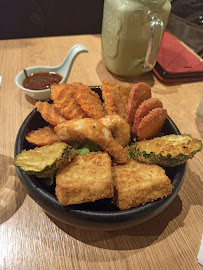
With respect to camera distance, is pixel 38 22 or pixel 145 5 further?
pixel 38 22

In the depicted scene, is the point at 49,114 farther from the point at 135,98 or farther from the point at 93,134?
the point at 135,98

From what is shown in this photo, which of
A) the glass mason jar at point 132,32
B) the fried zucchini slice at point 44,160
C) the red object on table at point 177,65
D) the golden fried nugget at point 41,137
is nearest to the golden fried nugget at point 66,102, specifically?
the golden fried nugget at point 41,137

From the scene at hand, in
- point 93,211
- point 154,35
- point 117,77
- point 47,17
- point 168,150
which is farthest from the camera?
point 47,17

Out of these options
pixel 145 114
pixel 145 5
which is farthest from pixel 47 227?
pixel 145 5

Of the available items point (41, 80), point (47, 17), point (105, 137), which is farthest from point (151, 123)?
point (47, 17)

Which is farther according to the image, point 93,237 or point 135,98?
point 135,98

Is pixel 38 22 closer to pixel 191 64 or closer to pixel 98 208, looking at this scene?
pixel 191 64

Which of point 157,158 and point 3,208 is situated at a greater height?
point 157,158
